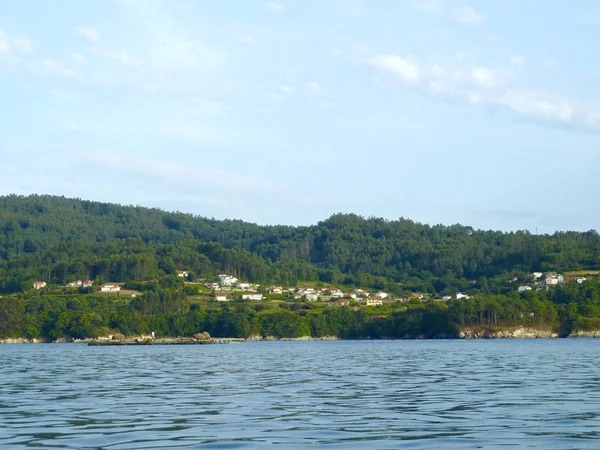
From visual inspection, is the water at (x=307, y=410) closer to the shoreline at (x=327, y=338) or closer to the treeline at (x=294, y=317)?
the shoreline at (x=327, y=338)

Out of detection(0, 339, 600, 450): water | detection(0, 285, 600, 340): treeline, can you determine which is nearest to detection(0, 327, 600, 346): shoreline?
detection(0, 285, 600, 340): treeline

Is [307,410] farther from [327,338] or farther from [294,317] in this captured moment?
[294,317]

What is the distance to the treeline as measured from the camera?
15225cm

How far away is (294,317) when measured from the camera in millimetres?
162625

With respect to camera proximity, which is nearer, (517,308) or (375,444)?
(375,444)

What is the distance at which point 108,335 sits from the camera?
15850 centimetres

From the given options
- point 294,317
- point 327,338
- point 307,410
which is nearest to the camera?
point 307,410

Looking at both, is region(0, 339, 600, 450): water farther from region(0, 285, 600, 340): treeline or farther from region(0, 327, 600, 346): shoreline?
region(0, 285, 600, 340): treeline

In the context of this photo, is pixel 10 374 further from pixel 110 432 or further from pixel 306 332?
pixel 306 332

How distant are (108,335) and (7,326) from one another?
19518 mm

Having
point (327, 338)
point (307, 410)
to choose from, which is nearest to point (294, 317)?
point (327, 338)

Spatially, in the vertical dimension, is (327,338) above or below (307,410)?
below

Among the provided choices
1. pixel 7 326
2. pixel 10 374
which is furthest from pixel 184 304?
pixel 10 374

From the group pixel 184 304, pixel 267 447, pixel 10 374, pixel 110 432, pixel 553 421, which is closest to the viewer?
pixel 267 447
